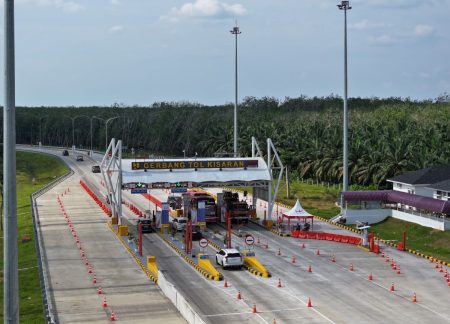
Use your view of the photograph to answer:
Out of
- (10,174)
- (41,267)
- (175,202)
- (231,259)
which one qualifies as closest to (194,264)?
(231,259)

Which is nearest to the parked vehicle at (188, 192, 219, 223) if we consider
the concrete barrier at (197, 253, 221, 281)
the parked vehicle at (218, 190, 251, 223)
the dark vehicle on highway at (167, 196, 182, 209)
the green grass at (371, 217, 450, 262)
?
the parked vehicle at (218, 190, 251, 223)

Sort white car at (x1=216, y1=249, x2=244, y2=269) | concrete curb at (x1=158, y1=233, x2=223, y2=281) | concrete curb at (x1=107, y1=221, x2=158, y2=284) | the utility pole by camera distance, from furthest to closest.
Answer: white car at (x1=216, y1=249, x2=244, y2=269)
concrete curb at (x1=158, y1=233, x2=223, y2=281)
concrete curb at (x1=107, y1=221, x2=158, y2=284)
the utility pole

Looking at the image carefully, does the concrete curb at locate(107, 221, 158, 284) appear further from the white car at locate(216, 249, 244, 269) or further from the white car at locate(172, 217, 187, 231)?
the white car at locate(172, 217, 187, 231)

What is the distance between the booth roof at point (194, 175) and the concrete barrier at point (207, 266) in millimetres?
15825

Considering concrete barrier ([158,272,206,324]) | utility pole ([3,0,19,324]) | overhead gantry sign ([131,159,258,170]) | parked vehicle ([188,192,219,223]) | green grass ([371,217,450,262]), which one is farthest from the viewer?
parked vehicle ([188,192,219,223])

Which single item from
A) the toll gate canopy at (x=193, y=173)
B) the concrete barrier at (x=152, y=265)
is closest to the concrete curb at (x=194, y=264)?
the concrete barrier at (x=152, y=265)

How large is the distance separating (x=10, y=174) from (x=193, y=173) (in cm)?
4960

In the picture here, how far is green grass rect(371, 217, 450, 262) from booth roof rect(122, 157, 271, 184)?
1130 centimetres

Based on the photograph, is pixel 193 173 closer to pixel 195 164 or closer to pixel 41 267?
pixel 195 164

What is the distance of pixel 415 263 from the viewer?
4844 centimetres

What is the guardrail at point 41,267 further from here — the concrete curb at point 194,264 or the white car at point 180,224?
the white car at point 180,224

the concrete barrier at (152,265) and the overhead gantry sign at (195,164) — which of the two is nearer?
the concrete barrier at (152,265)

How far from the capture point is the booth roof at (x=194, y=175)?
62188 millimetres

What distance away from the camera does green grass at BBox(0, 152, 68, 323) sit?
121 ft
